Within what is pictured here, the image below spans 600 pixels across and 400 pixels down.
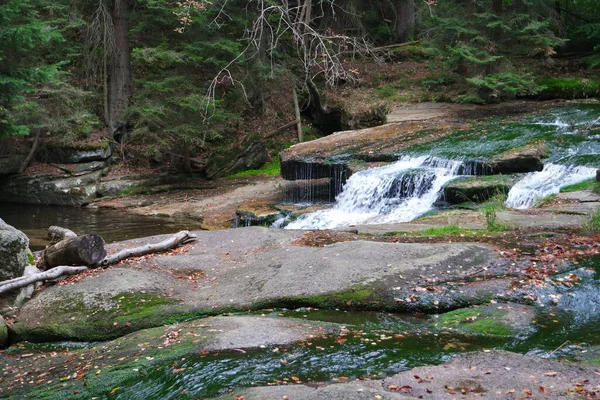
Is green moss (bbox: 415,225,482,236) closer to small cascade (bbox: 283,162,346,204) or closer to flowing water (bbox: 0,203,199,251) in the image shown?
small cascade (bbox: 283,162,346,204)

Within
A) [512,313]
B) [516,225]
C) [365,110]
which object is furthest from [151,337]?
[365,110]

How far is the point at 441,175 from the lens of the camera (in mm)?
14914

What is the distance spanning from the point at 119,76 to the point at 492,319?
20008 millimetres

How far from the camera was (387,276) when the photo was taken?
810 cm

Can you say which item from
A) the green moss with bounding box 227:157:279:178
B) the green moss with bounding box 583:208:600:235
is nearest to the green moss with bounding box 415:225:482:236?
the green moss with bounding box 583:208:600:235

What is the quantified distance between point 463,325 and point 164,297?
4.27 m

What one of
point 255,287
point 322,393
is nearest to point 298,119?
point 255,287

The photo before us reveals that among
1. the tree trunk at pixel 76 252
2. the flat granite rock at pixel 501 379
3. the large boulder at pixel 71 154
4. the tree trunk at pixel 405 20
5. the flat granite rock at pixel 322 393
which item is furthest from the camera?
the tree trunk at pixel 405 20

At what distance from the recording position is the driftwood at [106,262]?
8.50 meters

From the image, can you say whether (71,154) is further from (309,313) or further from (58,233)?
(309,313)

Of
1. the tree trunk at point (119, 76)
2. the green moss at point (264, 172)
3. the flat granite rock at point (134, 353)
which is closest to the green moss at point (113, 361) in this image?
the flat granite rock at point (134, 353)

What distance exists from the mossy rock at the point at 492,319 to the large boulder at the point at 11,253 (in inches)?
248

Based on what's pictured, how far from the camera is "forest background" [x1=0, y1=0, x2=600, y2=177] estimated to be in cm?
1980

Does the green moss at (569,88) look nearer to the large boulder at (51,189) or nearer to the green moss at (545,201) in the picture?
the green moss at (545,201)
